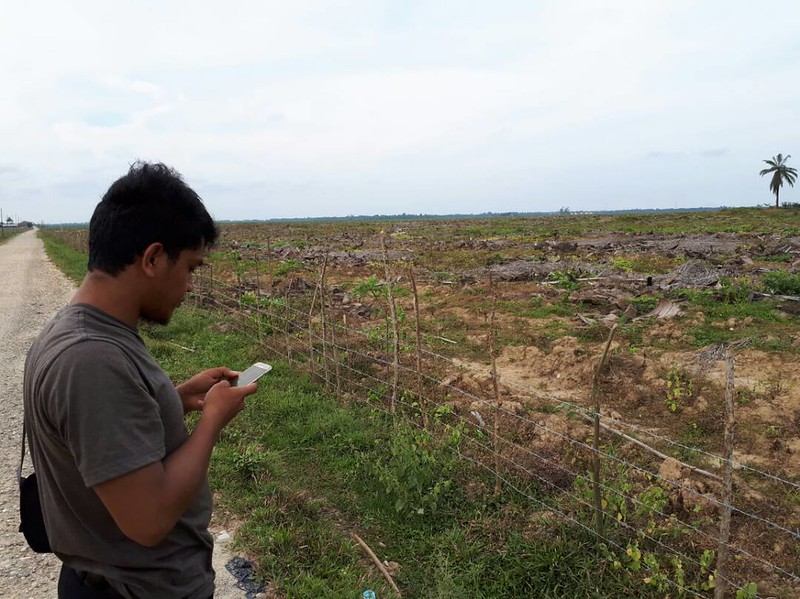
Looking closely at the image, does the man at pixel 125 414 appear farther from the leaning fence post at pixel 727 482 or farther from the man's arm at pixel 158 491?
the leaning fence post at pixel 727 482

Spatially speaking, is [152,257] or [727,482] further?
[727,482]

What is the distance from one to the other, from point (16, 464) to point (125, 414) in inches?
196

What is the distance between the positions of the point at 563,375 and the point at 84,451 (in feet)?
22.1

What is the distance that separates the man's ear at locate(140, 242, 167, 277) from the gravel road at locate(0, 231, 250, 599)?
8.69 ft

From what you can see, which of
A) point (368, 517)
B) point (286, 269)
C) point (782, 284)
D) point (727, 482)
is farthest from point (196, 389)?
point (286, 269)

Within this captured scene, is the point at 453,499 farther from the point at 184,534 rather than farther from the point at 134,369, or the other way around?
the point at 134,369

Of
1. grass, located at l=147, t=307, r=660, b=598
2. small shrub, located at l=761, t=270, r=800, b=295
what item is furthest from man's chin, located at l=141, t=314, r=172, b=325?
small shrub, located at l=761, t=270, r=800, b=295

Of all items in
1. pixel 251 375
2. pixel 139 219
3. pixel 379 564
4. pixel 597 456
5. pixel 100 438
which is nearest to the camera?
pixel 100 438

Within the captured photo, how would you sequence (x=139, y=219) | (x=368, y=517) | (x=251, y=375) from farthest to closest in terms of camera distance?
(x=368, y=517) < (x=251, y=375) < (x=139, y=219)

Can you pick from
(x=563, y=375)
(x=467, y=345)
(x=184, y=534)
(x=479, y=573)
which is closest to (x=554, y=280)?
(x=467, y=345)

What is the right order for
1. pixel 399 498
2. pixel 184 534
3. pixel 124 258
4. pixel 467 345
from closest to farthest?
1. pixel 124 258
2. pixel 184 534
3. pixel 399 498
4. pixel 467 345

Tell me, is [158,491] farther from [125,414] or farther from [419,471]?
[419,471]

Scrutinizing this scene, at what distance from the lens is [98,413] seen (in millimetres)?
1154

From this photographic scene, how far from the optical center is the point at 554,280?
1416 centimetres
